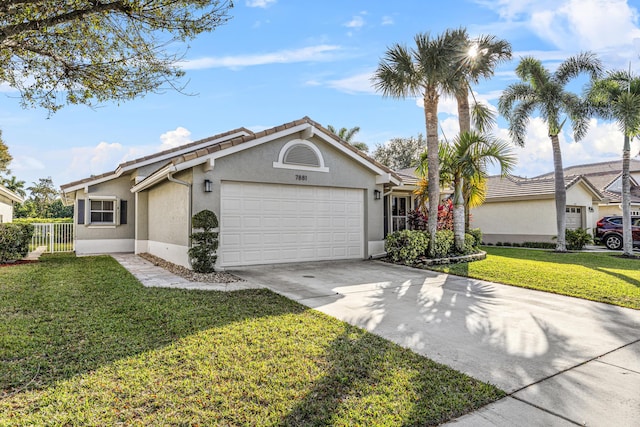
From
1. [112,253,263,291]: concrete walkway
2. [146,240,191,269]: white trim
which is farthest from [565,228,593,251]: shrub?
[146,240,191,269]: white trim

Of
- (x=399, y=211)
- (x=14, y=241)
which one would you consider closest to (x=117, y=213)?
(x=14, y=241)

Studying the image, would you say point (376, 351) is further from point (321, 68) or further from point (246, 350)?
point (321, 68)

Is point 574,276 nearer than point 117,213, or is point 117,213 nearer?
point 574,276

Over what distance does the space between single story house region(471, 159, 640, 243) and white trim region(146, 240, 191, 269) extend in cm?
1723

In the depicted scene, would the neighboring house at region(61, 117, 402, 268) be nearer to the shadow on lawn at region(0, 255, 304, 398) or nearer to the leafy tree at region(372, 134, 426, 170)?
the shadow on lawn at region(0, 255, 304, 398)

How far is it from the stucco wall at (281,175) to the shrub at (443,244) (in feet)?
6.44

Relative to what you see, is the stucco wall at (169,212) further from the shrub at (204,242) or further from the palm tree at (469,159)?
the palm tree at (469,159)

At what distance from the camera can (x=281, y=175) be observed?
10984 millimetres

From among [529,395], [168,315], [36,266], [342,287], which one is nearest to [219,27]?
[168,315]

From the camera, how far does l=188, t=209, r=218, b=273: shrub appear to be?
938 cm

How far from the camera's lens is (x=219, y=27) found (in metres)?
6.94

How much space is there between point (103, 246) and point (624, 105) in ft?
73.9

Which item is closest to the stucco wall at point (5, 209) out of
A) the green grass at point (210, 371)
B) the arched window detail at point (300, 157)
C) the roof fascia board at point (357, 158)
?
the arched window detail at point (300, 157)

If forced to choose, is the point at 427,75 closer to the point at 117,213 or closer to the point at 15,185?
the point at 117,213
